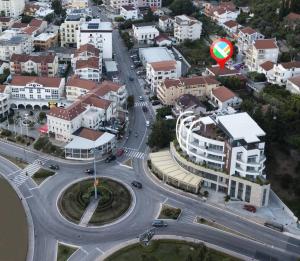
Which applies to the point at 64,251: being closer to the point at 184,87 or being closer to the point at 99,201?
the point at 99,201

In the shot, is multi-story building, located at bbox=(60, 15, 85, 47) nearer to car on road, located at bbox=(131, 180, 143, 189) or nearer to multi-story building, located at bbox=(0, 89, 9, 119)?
multi-story building, located at bbox=(0, 89, 9, 119)

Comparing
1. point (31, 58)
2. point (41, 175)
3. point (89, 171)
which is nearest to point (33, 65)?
point (31, 58)

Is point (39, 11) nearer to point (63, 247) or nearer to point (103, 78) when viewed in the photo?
point (103, 78)

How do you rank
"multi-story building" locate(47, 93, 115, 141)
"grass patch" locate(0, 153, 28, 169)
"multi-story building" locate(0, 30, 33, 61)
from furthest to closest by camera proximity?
"multi-story building" locate(0, 30, 33, 61), "multi-story building" locate(47, 93, 115, 141), "grass patch" locate(0, 153, 28, 169)

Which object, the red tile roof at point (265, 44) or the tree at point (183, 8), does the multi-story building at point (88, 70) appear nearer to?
the red tile roof at point (265, 44)

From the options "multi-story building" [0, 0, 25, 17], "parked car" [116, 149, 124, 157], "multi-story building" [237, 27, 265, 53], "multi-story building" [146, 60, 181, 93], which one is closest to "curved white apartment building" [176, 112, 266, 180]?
"parked car" [116, 149, 124, 157]
